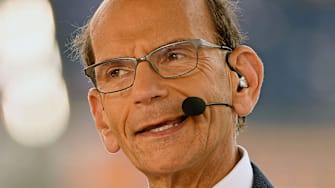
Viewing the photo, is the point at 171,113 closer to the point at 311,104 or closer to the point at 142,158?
the point at 142,158

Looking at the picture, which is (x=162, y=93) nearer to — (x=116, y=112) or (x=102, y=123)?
(x=116, y=112)

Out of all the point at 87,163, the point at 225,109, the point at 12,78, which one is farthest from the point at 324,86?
the point at 225,109

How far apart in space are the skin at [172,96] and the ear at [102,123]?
4cm

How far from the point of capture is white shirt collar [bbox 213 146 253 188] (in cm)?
136

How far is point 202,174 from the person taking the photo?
1.34 meters

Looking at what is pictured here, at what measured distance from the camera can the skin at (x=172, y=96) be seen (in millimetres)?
1261

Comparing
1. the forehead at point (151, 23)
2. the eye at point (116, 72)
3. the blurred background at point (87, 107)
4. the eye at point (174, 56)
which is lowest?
the blurred background at point (87, 107)

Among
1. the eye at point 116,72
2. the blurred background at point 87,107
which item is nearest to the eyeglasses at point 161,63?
the eye at point 116,72

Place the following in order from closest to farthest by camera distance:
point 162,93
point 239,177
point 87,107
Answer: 1. point 162,93
2. point 239,177
3. point 87,107

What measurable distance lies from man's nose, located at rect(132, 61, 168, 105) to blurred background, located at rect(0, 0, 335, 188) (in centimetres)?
137

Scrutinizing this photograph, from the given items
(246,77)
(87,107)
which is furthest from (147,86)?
(87,107)

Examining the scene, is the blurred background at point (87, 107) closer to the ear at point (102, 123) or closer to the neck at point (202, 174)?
the ear at point (102, 123)

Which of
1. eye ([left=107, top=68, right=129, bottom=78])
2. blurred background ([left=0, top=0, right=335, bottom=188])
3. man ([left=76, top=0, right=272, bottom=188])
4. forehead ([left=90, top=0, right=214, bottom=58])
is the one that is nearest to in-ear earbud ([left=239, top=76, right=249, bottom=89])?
man ([left=76, top=0, right=272, bottom=188])

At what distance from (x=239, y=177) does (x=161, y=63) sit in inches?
11.9
